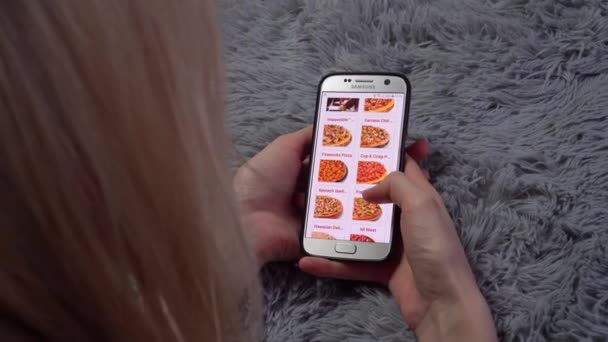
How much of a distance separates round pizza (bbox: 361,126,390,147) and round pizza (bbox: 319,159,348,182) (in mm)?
31

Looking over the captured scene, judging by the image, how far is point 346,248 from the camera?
1.80 ft

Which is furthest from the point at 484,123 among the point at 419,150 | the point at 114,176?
the point at 114,176

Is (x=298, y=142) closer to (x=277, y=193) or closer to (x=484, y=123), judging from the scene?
(x=277, y=193)

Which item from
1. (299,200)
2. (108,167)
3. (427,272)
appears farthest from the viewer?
(299,200)

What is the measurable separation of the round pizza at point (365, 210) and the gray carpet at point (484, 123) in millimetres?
64

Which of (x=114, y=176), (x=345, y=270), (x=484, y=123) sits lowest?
(x=345, y=270)

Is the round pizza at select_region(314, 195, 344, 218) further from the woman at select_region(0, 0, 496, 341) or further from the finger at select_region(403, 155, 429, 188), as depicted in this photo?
the woman at select_region(0, 0, 496, 341)

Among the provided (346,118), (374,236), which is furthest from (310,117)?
(374,236)

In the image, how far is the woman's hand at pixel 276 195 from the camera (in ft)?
1.83

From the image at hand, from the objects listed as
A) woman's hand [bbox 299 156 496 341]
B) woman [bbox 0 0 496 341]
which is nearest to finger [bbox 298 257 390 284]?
woman's hand [bbox 299 156 496 341]

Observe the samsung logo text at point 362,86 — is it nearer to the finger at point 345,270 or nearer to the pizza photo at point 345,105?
the pizza photo at point 345,105

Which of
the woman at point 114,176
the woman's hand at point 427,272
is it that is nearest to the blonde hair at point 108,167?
the woman at point 114,176

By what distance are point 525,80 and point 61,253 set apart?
495 millimetres

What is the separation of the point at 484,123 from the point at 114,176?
0.44 meters
